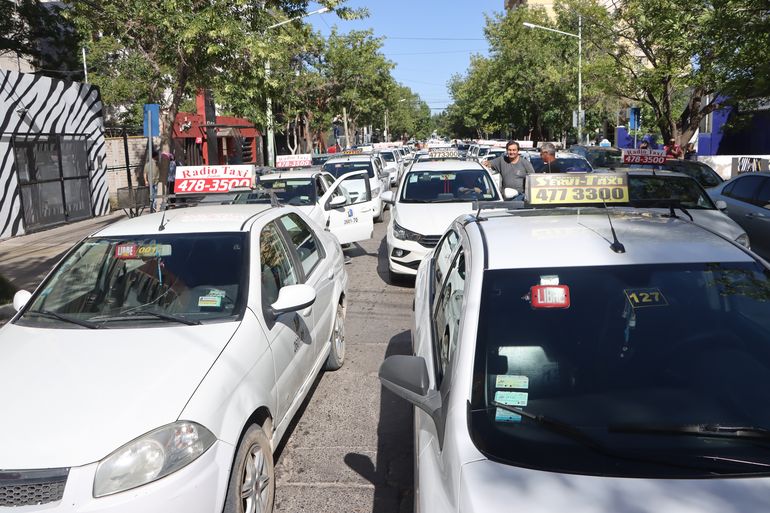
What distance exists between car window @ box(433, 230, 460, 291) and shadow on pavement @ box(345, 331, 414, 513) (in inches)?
44.3

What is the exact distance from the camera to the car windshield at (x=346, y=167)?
17.8m

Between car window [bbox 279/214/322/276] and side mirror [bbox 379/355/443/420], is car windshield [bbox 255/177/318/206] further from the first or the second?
side mirror [bbox 379/355/443/420]

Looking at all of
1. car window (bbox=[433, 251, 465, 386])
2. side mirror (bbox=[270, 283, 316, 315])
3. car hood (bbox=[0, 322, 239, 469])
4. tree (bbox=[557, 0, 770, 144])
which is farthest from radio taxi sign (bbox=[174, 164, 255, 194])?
tree (bbox=[557, 0, 770, 144])

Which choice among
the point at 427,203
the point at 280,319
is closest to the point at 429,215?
the point at 427,203

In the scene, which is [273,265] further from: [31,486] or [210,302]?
[31,486]

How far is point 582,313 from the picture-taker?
2959 mm

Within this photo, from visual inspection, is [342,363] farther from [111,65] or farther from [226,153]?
[226,153]

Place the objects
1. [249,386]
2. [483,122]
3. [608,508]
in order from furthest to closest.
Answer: [483,122] → [249,386] → [608,508]

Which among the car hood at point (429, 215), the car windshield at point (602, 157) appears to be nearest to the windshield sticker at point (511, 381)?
the car hood at point (429, 215)

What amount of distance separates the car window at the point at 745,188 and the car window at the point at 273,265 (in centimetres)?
887

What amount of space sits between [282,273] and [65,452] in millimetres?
2184

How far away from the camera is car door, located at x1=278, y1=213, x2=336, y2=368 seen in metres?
5.12

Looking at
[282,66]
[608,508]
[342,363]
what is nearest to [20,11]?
[282,66]

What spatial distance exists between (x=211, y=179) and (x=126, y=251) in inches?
111
